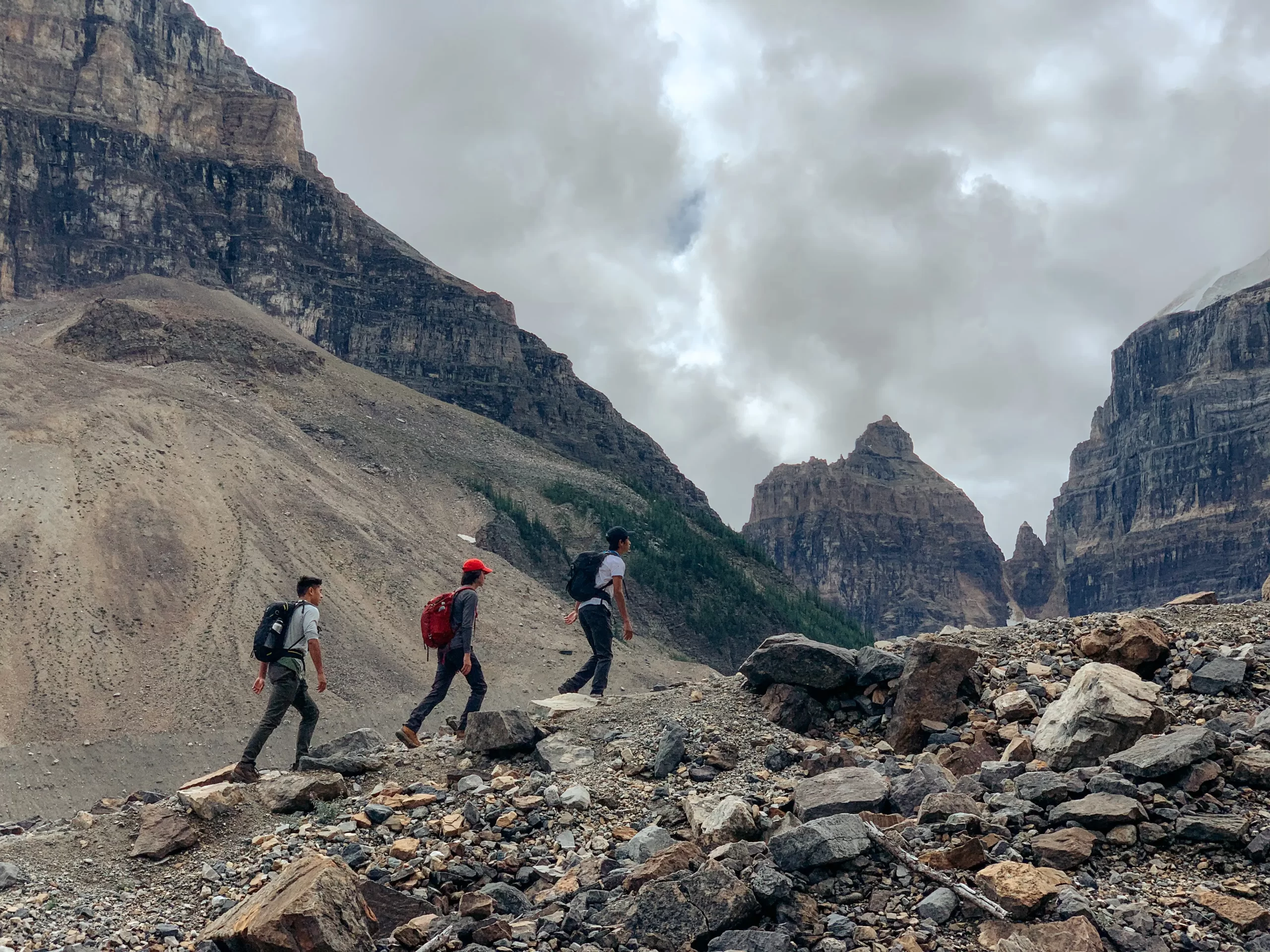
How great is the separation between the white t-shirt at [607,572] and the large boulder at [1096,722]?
616cm

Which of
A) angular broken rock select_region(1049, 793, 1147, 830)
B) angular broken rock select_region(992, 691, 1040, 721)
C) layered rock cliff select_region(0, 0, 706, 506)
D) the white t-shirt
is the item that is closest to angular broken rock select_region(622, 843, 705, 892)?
angular broken rock select_region(1049, 793, 1147, 830)

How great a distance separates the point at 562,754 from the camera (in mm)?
10836

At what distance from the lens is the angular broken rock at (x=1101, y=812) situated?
7234 mm

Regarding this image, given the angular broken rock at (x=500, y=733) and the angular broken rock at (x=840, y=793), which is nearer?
the angular broken rock at (x=840, y=793)

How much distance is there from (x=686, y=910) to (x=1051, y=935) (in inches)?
88.6

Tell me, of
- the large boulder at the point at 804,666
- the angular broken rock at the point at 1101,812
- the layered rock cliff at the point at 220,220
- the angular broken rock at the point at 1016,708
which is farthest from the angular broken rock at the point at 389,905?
the layered rock cliff at the point at 220,220

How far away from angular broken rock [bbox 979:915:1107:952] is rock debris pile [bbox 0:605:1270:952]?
1 centimetres

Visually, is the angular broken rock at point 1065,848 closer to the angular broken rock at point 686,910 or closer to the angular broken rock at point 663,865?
the angular broken rock at point 686,910

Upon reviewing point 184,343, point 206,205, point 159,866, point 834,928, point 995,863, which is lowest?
point 159,866

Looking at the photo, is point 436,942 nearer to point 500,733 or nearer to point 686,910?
point 686,910

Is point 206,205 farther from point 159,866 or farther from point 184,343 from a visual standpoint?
point 159,866

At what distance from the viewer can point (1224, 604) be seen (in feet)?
44.1

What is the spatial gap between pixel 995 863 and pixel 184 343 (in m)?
90.7

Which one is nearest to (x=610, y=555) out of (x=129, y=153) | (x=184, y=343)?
(x=184, y=343)
